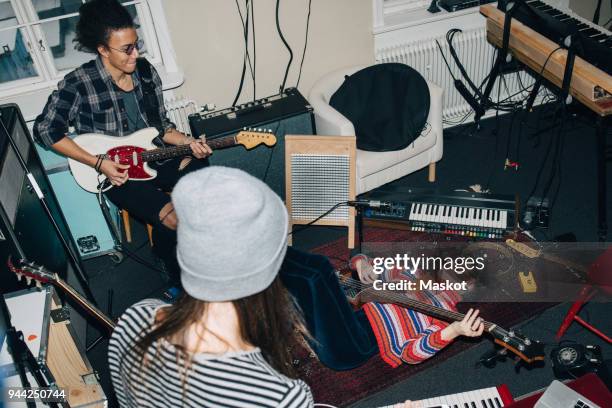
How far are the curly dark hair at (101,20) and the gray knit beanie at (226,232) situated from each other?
2525mm

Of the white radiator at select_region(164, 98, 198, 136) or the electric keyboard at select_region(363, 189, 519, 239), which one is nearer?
the electric keyboard at select_region(363, 189, 519, 239)

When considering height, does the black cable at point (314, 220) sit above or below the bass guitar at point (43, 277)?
below

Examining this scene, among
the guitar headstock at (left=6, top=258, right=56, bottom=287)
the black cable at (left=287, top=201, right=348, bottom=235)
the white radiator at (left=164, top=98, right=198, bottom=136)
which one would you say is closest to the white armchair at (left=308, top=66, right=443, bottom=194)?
the black cable at (left=287, top=201, right=348, bottom=235)

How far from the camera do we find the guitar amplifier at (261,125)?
3.87 metres

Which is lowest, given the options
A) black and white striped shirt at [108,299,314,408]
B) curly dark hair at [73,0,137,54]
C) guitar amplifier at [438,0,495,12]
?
guitar amplifier at [438,0,495,12]

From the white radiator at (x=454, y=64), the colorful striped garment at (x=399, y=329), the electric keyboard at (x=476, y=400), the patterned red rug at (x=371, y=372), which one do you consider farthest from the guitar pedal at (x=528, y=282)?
the white radiator at (x=454, y=64)

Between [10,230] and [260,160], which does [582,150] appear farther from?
[10,230]

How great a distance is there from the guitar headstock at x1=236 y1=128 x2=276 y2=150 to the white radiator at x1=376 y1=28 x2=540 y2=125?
1.38 meters

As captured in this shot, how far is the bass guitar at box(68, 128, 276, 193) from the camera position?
362 cm

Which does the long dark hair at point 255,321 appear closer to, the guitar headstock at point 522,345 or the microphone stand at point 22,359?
the microphone stand at point 22,359

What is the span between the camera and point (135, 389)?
1.30m

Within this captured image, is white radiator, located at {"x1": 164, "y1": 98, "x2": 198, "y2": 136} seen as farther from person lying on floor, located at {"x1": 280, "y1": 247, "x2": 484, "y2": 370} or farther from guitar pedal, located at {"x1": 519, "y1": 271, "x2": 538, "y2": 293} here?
guitar pedal, located at {"x1": 519, "y1": 271, "x2": 538, "y2": 293}

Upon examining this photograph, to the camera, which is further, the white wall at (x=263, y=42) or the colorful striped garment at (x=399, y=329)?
the white wall at (x=263, y=42)

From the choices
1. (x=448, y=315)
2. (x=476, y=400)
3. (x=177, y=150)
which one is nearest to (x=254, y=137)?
(x=177, y=150)
